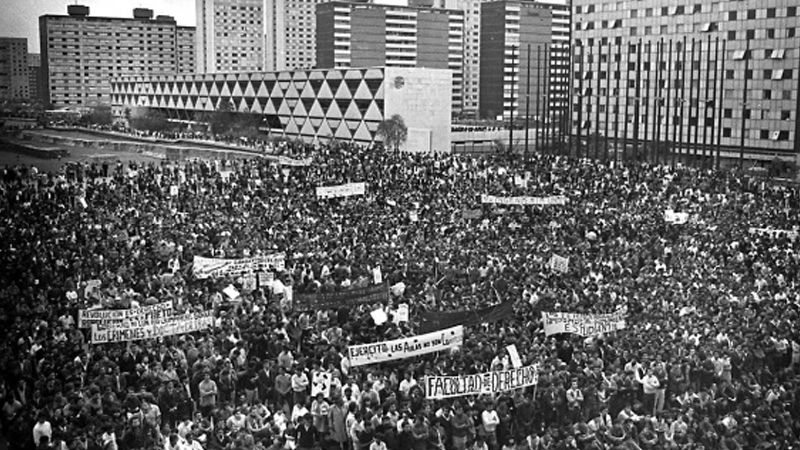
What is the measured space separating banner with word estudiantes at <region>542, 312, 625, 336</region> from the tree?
46.6 meters

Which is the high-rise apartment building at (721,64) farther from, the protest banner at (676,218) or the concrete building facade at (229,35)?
Result: the concrete building facade at (229,35)

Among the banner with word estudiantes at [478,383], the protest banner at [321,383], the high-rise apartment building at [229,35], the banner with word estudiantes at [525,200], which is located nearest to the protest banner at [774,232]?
the banner with word estudiantes at [525,200]

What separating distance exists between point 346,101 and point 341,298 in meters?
53.4

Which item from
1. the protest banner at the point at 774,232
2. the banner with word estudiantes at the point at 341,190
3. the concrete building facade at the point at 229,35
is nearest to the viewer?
the protest banner at the point at 774,232

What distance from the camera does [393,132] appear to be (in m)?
62.5

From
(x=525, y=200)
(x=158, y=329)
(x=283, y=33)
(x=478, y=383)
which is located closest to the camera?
(x=478, y=383)

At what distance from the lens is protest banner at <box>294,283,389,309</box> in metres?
16.8

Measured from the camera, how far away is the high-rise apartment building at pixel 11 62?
15709 millimetres

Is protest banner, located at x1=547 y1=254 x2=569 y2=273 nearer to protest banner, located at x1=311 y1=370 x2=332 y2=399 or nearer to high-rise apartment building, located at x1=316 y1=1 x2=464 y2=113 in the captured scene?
protest banner, located at x1=311 y1=370 x2=332 y2=399

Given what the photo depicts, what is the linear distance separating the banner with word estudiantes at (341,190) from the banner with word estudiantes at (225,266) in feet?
37.3

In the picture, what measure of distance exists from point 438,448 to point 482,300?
6752 mm

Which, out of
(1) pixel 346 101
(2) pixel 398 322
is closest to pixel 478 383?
(2) pixel 398 322

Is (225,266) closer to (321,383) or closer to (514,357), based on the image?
(321,383)

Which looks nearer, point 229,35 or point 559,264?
point 559,264
